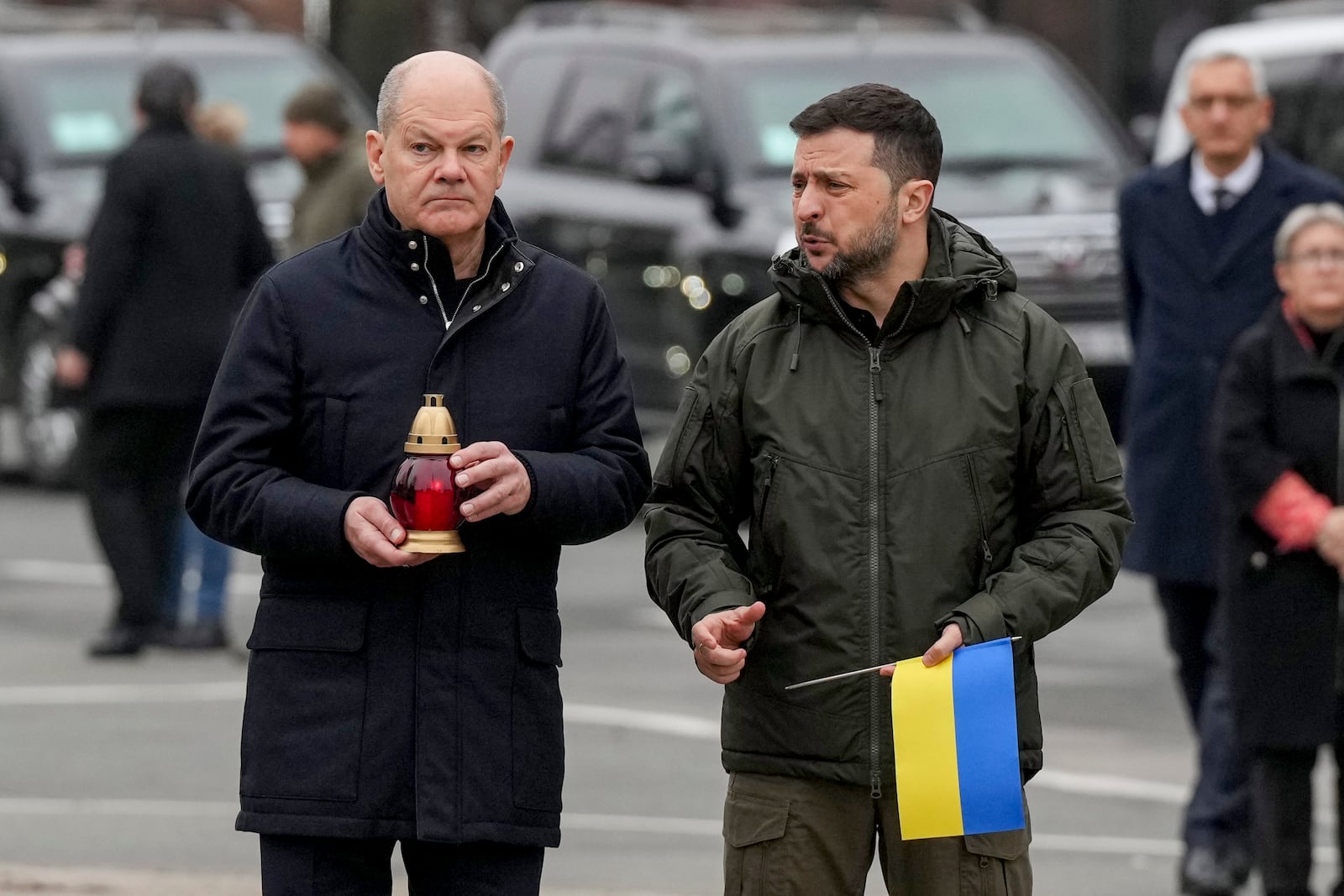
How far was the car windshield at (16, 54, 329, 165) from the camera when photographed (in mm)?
15914

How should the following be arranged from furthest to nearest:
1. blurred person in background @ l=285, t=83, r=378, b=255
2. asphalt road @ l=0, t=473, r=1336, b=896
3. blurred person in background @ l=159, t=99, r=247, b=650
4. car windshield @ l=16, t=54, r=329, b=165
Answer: car windshield @ l=16, t=54, r=329, b=165 → blurred person in background @ l=285, t=83, r=378, b=255 → blurred person in background @ l=159, t=99, r=247, b=650 → asphalt road @ l=0, t=473, r=1336, b=896

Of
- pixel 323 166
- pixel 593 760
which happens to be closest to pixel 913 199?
pixel 593 760

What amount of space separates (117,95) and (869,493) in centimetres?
1247

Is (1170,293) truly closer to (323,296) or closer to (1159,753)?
(1159,753)

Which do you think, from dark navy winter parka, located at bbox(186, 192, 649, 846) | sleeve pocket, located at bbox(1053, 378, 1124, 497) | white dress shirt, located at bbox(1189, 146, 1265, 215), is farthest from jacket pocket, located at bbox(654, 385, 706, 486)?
white dress shirt, located at bbox(1189, 146, 1265, 215)

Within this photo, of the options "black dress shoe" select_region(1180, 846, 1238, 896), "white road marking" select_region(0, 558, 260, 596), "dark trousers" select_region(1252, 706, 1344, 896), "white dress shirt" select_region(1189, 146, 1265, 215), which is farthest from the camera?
"white road marking" select_region(0, 558, 260, 596)

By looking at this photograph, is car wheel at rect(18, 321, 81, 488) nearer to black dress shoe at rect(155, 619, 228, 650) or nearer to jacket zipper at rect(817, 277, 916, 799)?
black dress shoe at rect(155, 619, 228, 650)

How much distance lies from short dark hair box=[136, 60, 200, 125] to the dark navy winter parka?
6.25 metres

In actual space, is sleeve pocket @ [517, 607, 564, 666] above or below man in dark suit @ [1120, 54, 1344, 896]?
above

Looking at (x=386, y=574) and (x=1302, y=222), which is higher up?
(x=386, y=574)

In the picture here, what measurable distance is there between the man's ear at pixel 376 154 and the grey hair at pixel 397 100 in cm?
3

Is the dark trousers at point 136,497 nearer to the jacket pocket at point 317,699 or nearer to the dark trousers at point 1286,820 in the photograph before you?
the dark trousers at point 1286,820

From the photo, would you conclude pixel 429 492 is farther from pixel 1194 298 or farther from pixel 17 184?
pixel 17 184

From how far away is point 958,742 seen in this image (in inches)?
173
